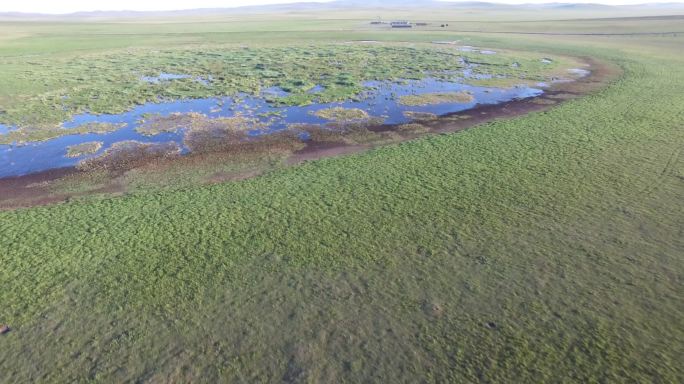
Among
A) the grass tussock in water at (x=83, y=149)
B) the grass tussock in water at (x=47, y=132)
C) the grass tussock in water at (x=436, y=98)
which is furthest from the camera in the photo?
the grass tussock in water at (x=436, y=98)

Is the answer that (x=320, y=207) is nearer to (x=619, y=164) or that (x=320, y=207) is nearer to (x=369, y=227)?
(x=369, y=227)

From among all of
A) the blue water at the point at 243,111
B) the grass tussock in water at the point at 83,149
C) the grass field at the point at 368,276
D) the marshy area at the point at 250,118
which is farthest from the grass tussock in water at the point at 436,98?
the grass tussock in water at the point at 83,149

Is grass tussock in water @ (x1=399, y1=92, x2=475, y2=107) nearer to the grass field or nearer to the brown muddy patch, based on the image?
the grass field

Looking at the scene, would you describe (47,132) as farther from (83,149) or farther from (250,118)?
(250,118)

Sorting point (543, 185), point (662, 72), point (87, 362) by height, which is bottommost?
point (87, 362)

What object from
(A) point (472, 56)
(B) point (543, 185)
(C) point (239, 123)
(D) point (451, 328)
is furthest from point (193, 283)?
(A) point (472, 56)

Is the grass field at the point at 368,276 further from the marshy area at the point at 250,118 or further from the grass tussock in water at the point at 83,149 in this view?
the grass tussock in water at the point at 83,149
